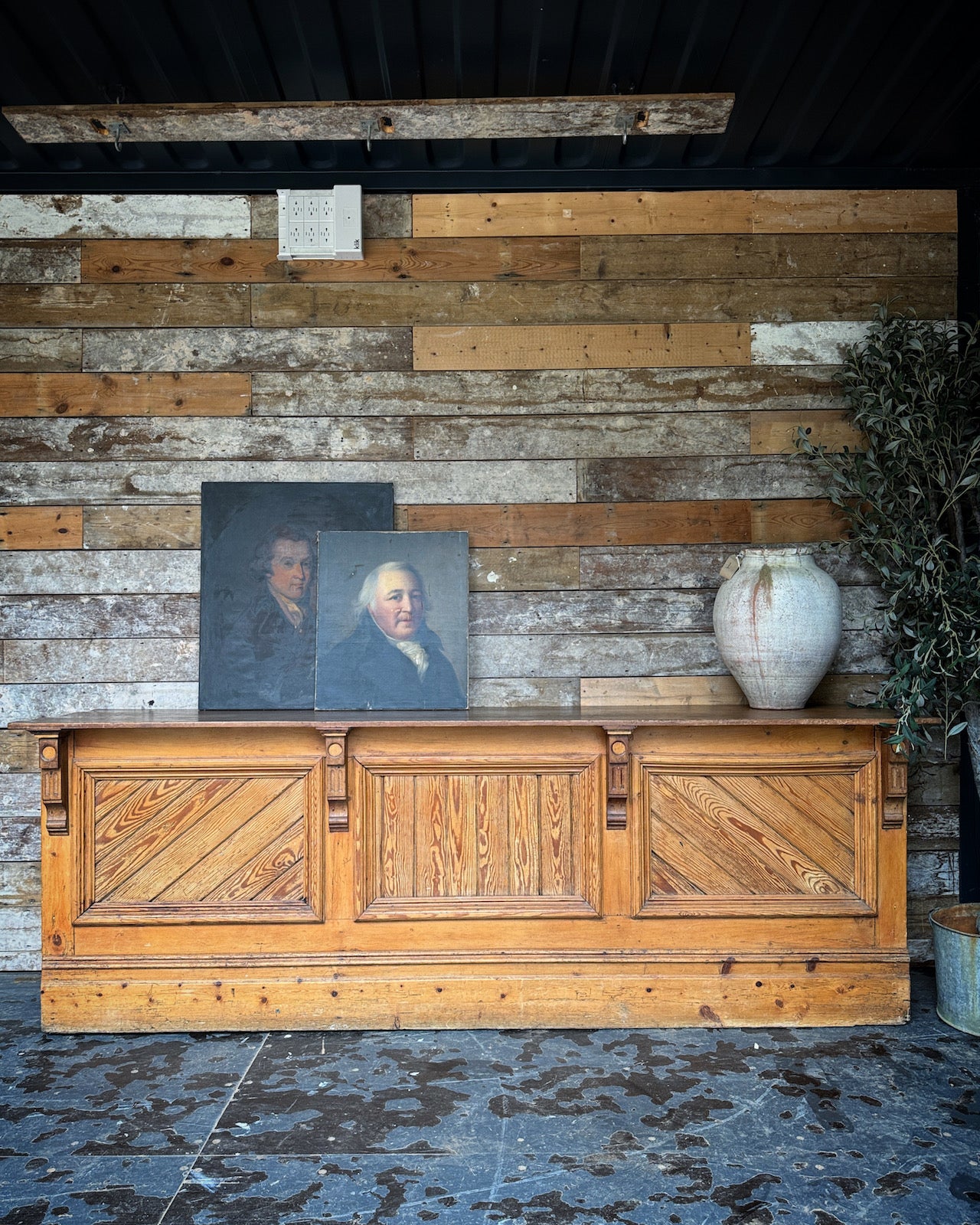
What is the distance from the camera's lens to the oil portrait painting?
3.48m

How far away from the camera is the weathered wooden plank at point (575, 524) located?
3.54 metres

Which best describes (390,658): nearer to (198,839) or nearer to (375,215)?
(198,839)

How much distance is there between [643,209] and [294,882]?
274 cm

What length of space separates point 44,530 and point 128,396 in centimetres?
59

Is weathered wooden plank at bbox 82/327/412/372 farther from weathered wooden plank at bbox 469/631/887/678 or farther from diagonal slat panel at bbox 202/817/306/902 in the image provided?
diagonal slat panel at bbox 202/817/306/902

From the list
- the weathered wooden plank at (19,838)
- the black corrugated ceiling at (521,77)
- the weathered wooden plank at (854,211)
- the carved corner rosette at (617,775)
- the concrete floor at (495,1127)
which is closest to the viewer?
the concrete floor at (495,1127)

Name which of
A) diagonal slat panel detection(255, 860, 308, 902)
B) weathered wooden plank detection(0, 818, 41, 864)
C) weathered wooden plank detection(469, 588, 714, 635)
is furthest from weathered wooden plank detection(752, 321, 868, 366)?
weathered wooden plank detection(0, 818, 41, 864)

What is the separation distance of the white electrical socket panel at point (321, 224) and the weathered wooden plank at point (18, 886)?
2463 mm

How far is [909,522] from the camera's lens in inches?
134

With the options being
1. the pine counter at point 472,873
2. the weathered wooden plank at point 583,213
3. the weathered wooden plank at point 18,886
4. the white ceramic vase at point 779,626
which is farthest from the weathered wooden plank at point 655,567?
the weathered wooden plank at point 18,886

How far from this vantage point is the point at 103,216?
3.58m

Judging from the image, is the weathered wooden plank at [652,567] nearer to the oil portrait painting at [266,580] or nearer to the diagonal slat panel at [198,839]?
the oil portrait painting at [266,580]

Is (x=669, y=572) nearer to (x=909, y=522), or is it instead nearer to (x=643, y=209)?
(x=909, y=522)

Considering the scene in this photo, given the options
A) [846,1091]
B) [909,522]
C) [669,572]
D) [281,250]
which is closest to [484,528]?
[669,572]
